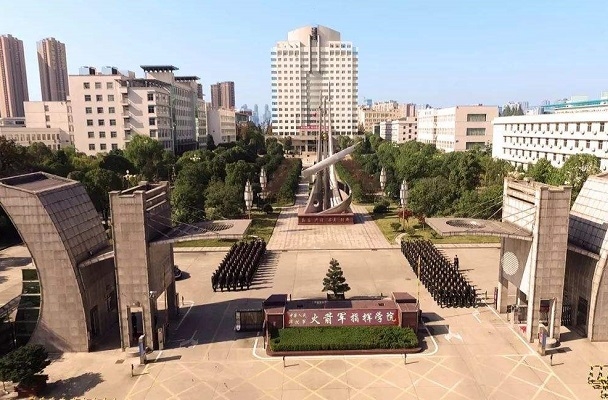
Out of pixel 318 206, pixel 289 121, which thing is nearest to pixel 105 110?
pixel 318 206

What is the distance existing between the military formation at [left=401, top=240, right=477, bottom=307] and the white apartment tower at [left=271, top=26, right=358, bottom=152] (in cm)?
11647

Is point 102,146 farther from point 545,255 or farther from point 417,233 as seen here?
point 545,255

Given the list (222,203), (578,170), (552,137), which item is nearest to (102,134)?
(222,203)

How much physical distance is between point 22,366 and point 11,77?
504 feet

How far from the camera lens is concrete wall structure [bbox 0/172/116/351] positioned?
17016 mm

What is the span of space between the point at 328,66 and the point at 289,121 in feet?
72.9

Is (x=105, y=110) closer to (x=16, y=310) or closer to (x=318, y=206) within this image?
(x=318, y=206)

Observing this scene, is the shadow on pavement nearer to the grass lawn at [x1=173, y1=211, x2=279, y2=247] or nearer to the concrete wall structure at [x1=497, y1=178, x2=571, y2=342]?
the concrete wall structure at [x1=497, y1=178, x2=571, y2=342]

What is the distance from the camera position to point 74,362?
1752 cm

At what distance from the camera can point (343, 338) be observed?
18094mm

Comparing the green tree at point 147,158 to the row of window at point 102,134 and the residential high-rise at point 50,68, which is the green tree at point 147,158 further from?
the residential high-rise at point 50,68

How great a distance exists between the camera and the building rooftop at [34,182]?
17.5 metres

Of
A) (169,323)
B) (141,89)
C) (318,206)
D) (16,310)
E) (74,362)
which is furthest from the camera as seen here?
(141,89)

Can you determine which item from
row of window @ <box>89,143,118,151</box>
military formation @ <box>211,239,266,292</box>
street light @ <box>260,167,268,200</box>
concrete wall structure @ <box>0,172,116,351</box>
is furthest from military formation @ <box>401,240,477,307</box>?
row of window @ <box>89,143,118,151</box>
